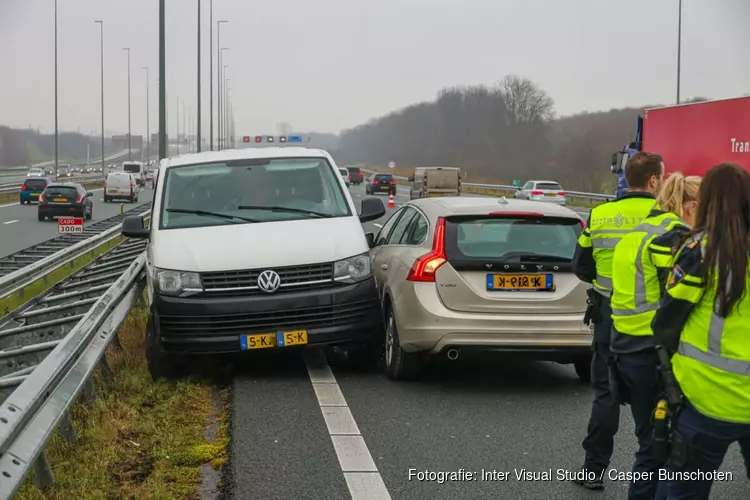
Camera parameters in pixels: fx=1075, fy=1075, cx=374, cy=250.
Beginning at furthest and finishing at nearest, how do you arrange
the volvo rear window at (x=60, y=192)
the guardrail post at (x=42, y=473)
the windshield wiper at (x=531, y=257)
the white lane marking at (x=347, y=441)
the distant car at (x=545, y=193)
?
1. the distant car at (x=545, y=193)
2. the volvo rear window at (x=60, y=192)
3. the windshield wiper at (x=531, y=257)
4. the white lane marking at (x=347, y=441)
5. the guardrail post at (x=42, y=473)

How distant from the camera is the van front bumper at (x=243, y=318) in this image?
8477 mm

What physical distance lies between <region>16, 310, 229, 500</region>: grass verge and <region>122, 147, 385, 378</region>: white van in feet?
1.59

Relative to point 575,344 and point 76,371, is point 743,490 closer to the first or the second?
point 575,344

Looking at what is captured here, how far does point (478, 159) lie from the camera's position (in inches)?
4269

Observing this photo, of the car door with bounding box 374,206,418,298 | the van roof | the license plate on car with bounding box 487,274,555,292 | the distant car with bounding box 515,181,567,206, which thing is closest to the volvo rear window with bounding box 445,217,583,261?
the license plate on car with bounding box 487,274,555,292

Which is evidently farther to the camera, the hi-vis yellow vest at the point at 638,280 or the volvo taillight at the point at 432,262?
the volvo taillight at the point at 432,262

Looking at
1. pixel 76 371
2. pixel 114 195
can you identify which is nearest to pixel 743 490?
pixel 76 371

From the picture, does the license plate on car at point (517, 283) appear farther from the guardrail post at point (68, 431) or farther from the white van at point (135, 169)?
the white van at point (135, 169)

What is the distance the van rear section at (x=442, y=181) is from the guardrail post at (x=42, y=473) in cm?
4562

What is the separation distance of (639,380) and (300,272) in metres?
4.36

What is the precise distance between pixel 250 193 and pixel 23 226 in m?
27.4

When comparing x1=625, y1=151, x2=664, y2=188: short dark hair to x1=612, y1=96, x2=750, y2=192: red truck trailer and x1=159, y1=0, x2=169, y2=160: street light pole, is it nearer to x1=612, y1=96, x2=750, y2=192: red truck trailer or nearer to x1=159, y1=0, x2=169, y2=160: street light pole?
x1=612, y1=96, x2=750, y2=192: red truck trailer

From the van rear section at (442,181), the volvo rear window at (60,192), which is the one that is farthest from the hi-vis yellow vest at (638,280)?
the van rear section at (442,181)

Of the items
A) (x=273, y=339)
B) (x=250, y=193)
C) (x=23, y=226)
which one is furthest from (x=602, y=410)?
(x=23, y=226)
